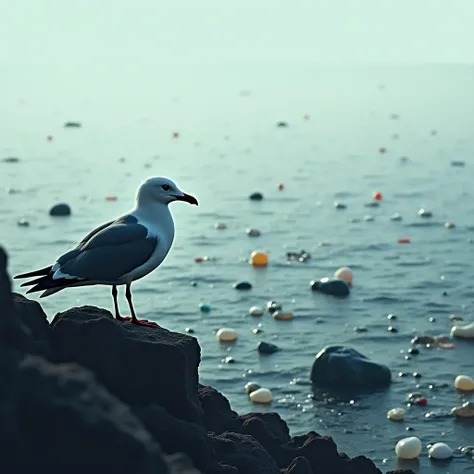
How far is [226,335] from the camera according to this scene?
3175 cm

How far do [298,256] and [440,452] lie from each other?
2128 cm

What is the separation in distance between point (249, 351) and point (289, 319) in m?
3.73

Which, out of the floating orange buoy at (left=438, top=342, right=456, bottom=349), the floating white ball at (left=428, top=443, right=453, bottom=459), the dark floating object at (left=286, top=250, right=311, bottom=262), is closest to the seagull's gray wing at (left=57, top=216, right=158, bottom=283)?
the floating white ball at (left=428, top=443, right=453, bottom=459)

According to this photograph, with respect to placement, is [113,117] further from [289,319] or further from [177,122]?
[289,319]

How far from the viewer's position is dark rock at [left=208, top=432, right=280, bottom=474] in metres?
13.7

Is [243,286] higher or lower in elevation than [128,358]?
lower

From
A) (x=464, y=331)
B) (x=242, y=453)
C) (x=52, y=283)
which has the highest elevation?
(x=52, y=283)

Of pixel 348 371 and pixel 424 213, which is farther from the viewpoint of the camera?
pixel 424 213

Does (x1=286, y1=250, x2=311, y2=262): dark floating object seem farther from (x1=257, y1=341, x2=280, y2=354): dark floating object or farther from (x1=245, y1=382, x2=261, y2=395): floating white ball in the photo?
(x1=245, y1=382, x2=261, y2=395): floating white ball

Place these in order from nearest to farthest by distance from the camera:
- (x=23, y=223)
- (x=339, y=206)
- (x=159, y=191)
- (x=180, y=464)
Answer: (x=180, y=464), (x=159, y=191), (x=23, y=223), (x=339, y=206)

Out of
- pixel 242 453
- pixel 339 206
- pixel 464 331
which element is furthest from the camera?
pixel 339 206

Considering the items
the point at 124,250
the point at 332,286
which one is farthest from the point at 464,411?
the point at 124,250

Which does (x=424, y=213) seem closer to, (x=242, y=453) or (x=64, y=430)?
(x=242, y=453)

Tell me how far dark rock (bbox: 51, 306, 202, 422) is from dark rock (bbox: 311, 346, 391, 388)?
13.4 meters
